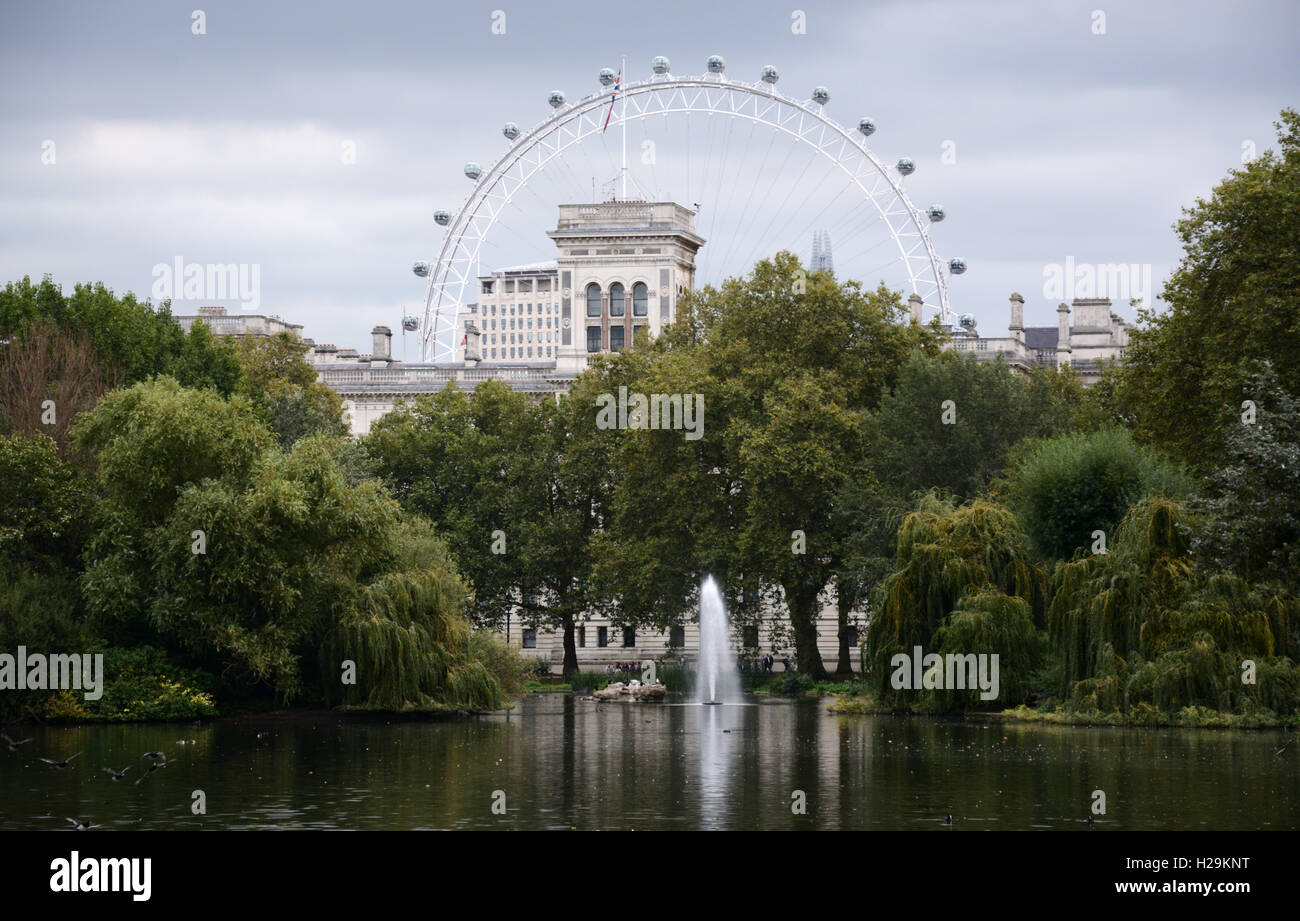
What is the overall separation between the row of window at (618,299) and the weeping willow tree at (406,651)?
225 feet

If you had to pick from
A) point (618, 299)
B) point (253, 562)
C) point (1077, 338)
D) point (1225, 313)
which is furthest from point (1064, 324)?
point (253, 562)

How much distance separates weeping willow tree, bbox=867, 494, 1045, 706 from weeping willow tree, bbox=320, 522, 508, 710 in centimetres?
1111

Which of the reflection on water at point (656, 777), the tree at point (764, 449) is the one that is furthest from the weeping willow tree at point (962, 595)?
the tree at point (764, 449)

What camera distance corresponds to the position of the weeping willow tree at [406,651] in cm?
5031

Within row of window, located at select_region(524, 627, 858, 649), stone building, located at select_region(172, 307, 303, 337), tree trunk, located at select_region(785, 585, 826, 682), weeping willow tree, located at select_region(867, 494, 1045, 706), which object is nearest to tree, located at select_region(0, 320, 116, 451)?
weeping willow tree, located at select_region(867, 494, 1045, 706)

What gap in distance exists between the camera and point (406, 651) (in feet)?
166

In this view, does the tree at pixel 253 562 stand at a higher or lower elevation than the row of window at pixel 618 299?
lower

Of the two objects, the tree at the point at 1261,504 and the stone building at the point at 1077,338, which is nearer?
the tree at the point at 1261,504

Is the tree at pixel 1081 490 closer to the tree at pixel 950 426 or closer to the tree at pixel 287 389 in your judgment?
the tree at pixel 950 426

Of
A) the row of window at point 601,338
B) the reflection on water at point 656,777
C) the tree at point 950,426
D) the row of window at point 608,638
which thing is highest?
the row of window at point 601,338

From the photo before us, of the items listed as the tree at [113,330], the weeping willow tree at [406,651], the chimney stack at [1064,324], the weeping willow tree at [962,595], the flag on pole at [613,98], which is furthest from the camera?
the chimney stack at [1064,324]

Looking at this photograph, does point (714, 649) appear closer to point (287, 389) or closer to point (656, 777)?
point (287, 389)

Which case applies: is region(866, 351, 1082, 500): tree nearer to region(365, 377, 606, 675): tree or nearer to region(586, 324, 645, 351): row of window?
region(365, 377, 606, 675): tree

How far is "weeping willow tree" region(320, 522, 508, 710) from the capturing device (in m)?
50.3
